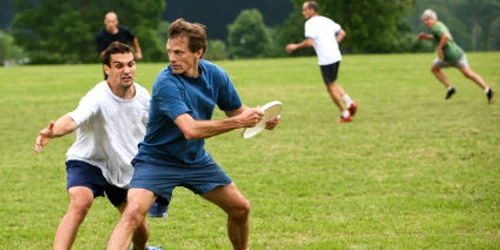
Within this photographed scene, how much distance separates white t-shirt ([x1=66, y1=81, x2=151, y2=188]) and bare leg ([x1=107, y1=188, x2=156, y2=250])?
55 centimetres

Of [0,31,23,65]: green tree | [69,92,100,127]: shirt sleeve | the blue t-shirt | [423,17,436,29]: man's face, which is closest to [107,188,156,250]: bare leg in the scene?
the blue t-shirt

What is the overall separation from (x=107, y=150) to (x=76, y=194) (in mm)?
373

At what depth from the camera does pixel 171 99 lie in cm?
468

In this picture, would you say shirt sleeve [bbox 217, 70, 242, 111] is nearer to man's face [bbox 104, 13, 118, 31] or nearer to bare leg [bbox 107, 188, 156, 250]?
bare leg [bbox 107, 188, 156, 250]

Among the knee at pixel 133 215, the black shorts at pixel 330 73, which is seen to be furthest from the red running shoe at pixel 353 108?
the knee at pixel 133 215

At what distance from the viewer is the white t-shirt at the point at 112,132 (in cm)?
527

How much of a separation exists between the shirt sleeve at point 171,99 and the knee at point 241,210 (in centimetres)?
78

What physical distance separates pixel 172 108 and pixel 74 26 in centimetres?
7284

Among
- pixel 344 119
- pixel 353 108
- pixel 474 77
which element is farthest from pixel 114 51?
pixel 474 77

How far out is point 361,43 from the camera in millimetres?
74000

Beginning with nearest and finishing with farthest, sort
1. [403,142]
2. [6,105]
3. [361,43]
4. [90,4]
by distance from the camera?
[403,142] < [6,105] < [361,43] < [90,4]

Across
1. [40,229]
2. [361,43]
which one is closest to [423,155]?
[40,229]

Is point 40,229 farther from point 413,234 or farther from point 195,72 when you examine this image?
point 413,234

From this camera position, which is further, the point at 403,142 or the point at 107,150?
the point at 403,142
